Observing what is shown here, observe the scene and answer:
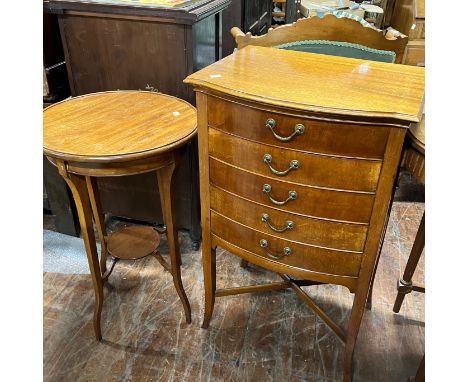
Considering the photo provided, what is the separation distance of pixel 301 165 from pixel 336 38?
2.64ft

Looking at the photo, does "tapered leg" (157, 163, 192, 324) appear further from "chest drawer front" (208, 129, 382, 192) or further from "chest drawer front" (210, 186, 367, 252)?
"chest drawer front" (208, 129, 382, 192)

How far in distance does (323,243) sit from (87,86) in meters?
1.33

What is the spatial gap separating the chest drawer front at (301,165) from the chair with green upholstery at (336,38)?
23.5 inches

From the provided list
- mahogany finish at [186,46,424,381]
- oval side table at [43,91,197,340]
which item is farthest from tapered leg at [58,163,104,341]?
mahogany finish at [186,46,424,381]

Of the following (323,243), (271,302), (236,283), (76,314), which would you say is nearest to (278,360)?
(271,302)

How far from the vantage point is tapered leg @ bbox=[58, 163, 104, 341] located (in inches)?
52.8

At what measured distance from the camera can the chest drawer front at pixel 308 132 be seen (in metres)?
1.04

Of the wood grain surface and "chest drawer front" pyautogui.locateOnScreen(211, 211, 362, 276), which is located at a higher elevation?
"chest drawer front" pyautogui.locateOnScreen(211, 211, 362, 276)

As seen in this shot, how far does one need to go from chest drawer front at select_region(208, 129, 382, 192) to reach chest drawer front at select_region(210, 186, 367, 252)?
0.13 m

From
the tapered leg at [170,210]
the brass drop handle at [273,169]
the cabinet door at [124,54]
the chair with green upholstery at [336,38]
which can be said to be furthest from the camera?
the cabinet door at [124,54]

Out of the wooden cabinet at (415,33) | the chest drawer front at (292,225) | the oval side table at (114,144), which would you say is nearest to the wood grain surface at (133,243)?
the oval side table at (114,144)

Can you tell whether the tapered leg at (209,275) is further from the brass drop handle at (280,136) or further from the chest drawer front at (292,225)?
the brass drop handle at (280,136)

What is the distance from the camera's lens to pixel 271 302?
6.23 ft

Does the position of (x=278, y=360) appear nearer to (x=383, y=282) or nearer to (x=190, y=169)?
(x=383, y=282)
